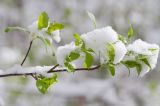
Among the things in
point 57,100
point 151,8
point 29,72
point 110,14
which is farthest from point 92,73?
point 29,72

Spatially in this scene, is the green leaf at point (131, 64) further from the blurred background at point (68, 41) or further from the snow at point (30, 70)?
the blurred background at point (68, 41)

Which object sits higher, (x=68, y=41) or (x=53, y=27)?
(x=53, y=27)

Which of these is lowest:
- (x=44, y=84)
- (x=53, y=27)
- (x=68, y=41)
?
(x=68, y=41)

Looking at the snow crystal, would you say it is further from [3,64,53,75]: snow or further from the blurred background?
the blurred background

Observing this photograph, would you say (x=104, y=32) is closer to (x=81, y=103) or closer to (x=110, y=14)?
(x=81, y=103)

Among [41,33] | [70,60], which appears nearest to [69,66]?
[70,60]

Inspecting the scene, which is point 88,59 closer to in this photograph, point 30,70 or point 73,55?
point 73,55
